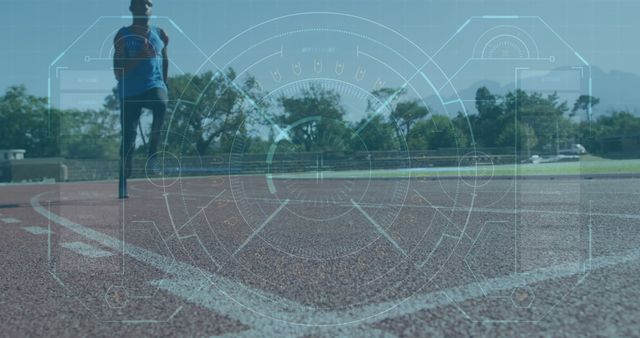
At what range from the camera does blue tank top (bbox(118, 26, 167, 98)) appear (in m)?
4.05

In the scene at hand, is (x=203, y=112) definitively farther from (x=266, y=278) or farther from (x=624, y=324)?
(x=624, y=324)

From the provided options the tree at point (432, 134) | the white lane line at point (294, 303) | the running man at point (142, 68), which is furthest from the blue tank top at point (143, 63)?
the tree at point (432, 134)

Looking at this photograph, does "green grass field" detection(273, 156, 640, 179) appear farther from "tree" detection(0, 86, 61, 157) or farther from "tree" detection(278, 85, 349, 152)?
"tree" detection(0, 86, 61, 157)

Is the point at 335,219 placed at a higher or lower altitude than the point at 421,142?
lower

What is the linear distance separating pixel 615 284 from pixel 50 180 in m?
31.3

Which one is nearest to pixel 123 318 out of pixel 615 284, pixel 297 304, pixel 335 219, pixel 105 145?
pixel 297 304

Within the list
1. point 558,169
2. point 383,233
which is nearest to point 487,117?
point 383,233

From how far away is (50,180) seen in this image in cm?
2852

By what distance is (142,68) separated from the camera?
4.23 meters

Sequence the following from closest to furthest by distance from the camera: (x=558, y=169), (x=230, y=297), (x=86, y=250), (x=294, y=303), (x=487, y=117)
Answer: (x=294, y=303), (x=230, y=297), (x=86, y=250), (x=487, y=117), (x=558, y=169)

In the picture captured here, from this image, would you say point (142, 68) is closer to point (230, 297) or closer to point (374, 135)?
point (374, 135)

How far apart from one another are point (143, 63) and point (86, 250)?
1.69 metres

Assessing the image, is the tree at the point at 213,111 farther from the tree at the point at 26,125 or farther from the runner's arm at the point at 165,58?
the tree at the point at 26,125

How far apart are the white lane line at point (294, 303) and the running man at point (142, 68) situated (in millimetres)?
1825
